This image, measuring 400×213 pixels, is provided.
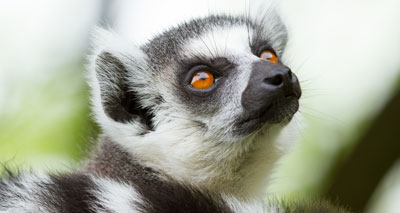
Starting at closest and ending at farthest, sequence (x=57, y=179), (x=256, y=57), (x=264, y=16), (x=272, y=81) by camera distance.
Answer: (x=57, y=179) < (x=272, y=81) < (x=256, y=57) < (x=264, y=16)

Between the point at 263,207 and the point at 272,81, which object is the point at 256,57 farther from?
the point at 263,207

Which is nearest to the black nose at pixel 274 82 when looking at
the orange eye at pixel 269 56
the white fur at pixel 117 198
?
the orange eye at pixel 269 56

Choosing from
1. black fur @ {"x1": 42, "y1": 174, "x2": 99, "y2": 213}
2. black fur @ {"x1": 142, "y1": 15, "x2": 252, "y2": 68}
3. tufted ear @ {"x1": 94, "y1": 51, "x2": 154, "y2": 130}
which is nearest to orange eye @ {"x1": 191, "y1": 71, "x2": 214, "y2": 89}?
black fur @ {"x1": 142, "y1": 15, "x2": 252, "y2": 68}

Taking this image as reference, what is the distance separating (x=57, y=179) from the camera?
260 cm

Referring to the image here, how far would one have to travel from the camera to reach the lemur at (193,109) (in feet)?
10.5

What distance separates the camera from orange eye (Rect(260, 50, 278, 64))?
12.2 ft

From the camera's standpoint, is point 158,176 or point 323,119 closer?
point 158,176

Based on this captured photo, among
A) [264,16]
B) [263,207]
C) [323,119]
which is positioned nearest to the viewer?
[263,207]

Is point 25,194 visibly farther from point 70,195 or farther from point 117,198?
point 117,198

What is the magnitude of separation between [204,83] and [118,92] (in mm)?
540

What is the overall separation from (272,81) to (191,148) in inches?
23.6

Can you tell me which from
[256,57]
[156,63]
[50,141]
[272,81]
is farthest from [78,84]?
[272,81]

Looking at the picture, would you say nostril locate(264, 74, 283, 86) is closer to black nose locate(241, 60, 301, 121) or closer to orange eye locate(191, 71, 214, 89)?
black nose locate(241, 60, 301, 121)

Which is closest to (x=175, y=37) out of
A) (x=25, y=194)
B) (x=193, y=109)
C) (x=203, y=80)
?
(x=203, y=80)
